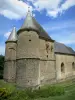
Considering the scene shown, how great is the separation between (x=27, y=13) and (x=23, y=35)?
168 inches

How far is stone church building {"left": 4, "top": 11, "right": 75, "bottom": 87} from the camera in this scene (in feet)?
87.9

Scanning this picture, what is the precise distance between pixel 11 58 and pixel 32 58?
5.95 meters

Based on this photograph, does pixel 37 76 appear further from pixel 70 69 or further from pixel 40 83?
pixel 70 69

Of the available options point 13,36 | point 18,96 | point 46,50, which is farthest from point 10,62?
point 18,96

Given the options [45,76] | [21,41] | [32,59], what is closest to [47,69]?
[45,76]

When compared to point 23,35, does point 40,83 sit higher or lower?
lower

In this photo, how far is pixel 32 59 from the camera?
1064 inches

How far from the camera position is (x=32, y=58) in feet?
88.6

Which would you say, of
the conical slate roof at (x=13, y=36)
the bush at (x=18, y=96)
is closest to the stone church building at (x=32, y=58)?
the conical slate roof at (x=13, y=36)

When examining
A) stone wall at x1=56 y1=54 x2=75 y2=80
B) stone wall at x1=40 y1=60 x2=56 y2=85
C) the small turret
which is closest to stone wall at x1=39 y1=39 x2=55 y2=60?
stone wall at x1=40 y1=60 x2=56 y2=85

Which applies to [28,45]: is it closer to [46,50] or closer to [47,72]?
[46,50]

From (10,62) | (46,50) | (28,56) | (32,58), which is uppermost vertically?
(46,50)

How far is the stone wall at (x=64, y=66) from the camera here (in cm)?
3459

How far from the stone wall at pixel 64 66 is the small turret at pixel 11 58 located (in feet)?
29.0
